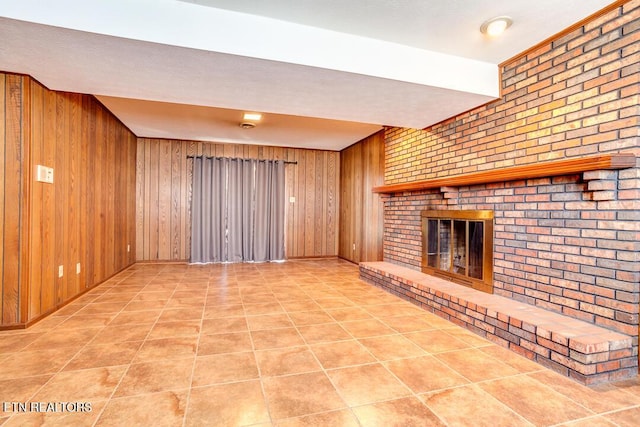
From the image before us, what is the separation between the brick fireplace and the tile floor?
496 mm

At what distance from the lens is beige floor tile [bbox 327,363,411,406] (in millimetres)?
1655

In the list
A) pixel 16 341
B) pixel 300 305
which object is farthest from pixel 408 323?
pixel 16 341

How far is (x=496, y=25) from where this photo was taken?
85.0 inches

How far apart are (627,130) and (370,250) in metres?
3.79

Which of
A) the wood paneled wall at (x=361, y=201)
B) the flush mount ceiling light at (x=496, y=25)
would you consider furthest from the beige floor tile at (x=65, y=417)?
the wood paneled wall at (x=361, y=201)

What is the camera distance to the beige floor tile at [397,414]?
4.77ft

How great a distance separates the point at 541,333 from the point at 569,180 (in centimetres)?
108

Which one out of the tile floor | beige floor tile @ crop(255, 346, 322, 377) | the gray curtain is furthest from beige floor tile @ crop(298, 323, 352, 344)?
the gray curtain

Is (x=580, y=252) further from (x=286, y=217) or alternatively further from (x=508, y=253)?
(x=286, y=217)

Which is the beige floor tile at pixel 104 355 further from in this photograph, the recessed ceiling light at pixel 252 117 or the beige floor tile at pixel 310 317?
the recessed ceiling light at pixel 252 117

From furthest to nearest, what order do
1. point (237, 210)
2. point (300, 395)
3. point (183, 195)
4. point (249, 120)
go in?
1. point (237, 210)
2. point (183, 195)
3. point (249, 120)
4. point (300, 395)

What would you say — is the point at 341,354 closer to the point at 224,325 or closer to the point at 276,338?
the point at 276,338

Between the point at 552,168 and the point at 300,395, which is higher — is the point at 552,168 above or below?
above

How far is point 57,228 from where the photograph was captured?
299cm
